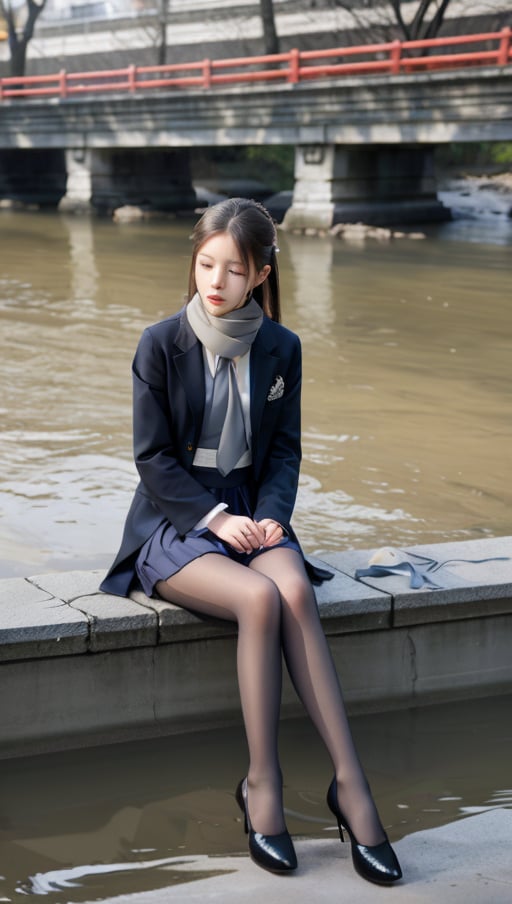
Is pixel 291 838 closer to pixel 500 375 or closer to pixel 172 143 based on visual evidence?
pixel 500 375

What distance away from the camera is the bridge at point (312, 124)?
1967 centimetres

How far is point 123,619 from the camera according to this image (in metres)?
3.11

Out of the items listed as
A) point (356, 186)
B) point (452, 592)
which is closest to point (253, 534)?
point (452, 592)

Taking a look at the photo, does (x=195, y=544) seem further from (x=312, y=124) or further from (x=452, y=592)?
(x=312, y=124)

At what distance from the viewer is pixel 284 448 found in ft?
11.1

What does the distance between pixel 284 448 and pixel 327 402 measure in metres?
4.47

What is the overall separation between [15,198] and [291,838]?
99.4 ft

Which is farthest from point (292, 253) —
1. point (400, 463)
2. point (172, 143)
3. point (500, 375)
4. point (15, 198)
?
point (15, 198)

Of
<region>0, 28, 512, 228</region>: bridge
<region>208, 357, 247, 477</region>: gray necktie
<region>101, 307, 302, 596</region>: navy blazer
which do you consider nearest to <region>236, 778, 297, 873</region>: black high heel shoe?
<region>101, 307, 302, 596</region>: navy blazer

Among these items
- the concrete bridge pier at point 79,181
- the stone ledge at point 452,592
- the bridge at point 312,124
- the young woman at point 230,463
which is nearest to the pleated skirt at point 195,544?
the young woman at point 230,463

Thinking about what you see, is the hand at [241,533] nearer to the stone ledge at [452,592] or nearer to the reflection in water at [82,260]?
the stone ledge at [452,592]

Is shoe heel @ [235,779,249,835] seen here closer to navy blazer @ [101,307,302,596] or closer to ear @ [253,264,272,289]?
navy blazer @ [101,307,302,596]

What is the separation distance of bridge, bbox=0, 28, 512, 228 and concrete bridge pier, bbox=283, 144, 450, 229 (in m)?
0.02

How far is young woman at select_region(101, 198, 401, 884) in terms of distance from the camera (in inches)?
115
